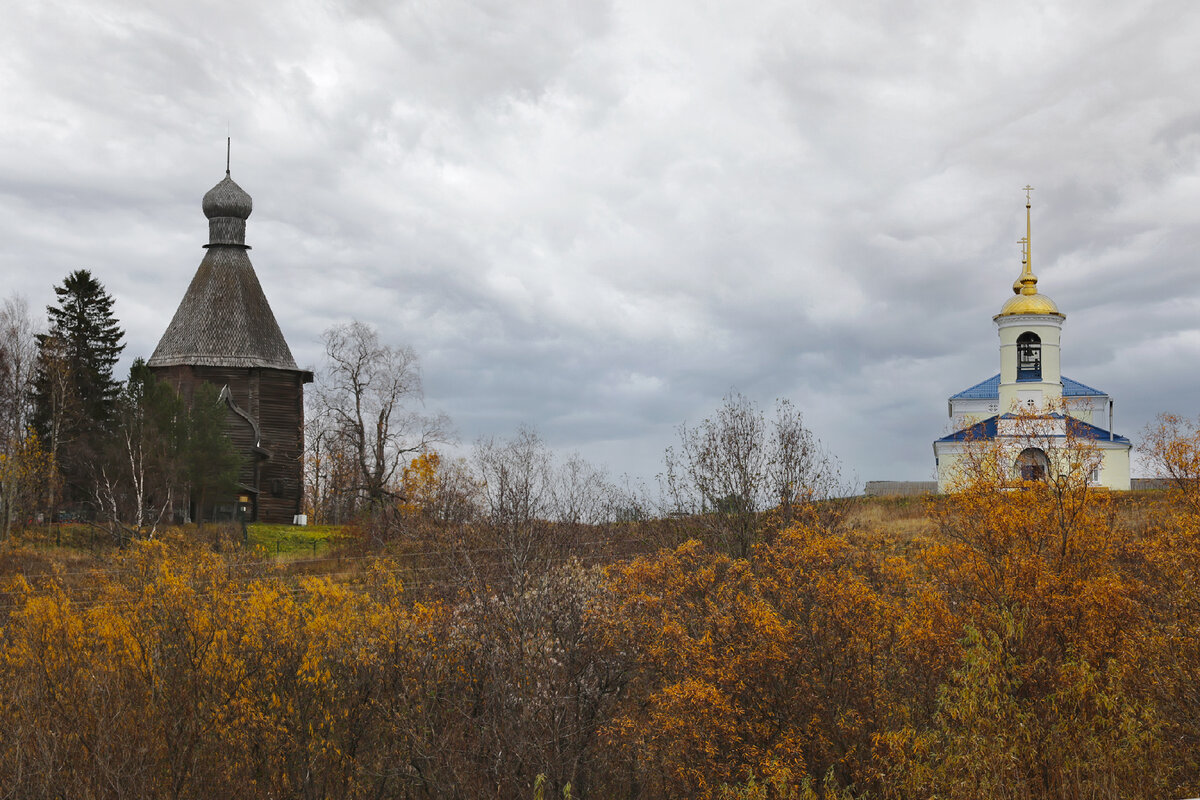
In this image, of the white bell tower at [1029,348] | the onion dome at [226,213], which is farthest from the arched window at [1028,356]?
the onion dome at [226,213]

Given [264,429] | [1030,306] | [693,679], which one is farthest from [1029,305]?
[693,679]

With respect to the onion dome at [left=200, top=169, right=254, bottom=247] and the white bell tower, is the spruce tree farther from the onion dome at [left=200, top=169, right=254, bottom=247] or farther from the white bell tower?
the white bell tower

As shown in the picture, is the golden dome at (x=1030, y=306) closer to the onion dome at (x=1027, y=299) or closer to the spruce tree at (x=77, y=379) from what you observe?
the onion dome at (x=1027, y=299)

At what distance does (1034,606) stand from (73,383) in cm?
3980

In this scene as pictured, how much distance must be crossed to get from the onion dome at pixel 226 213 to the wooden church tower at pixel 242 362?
0.05 m

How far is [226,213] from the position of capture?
167 ft

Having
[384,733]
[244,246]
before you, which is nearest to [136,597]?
[384,733]

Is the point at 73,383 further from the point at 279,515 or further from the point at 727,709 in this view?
the point at 727,709

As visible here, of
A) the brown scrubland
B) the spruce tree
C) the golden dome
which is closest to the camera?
the brown scrubland

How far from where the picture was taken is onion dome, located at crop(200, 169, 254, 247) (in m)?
50.7

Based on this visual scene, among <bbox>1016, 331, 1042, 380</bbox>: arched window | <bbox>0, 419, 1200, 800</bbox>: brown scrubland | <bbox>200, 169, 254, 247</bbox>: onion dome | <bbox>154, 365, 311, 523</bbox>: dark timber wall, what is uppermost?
<bbox>200, 169, 254, 247</bbox>: onion dome

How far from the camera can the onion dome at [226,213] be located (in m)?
50.7

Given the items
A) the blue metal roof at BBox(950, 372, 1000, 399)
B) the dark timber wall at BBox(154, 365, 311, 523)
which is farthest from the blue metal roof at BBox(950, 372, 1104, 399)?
the dark timber wall at BBox(154, 365, 311, 523)

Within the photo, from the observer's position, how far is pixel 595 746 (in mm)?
16562
